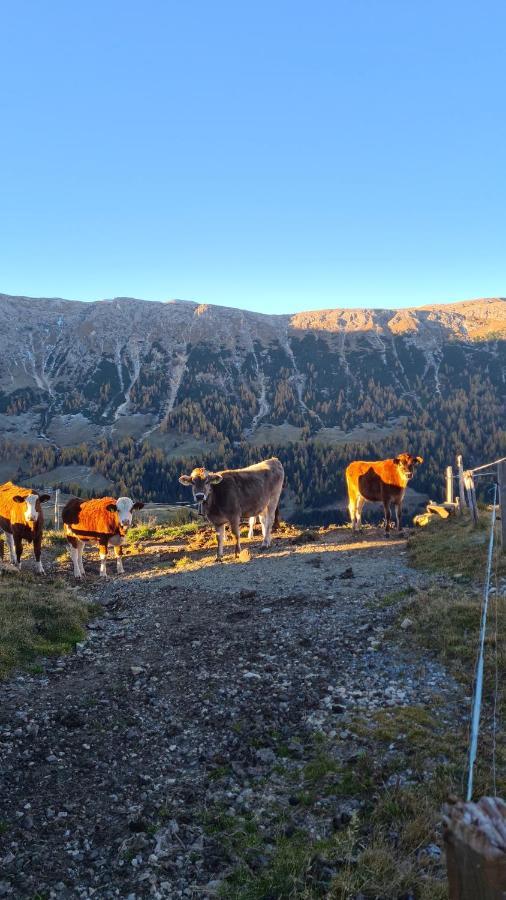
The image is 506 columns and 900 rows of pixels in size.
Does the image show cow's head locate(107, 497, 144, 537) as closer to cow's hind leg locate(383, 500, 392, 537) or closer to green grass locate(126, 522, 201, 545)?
green grass locate(126, 522, 201, 545)

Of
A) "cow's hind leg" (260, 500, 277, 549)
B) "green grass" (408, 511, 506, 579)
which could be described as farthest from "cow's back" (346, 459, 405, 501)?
"cow's hind leg" (260, 500, 277, 549)

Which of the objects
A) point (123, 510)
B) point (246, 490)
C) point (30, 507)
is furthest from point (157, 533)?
point (30, 507)

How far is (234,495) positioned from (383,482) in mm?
6625

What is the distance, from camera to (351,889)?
4.02 m

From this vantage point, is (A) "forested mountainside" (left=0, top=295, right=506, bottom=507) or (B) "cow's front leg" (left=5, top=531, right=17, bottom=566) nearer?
(B) "cow's front leg" (left=5, top=531, right=17, bottom=566)

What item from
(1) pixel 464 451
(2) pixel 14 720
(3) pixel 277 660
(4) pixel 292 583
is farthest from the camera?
(1) pixel 464 451

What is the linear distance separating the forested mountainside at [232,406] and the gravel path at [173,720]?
2819 inches

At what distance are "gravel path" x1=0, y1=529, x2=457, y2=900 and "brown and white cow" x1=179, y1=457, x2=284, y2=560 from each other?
5891 millimetres

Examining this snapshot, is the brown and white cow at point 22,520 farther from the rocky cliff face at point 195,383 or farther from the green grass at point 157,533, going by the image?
the rocky cliff face at point 195,383

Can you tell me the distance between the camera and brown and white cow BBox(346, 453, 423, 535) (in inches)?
857

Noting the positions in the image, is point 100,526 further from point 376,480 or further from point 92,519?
point 376,480

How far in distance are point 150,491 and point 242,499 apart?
78043 millimetres

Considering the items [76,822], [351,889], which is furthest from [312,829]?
[76,822]

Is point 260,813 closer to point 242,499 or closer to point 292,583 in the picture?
point 292,583
